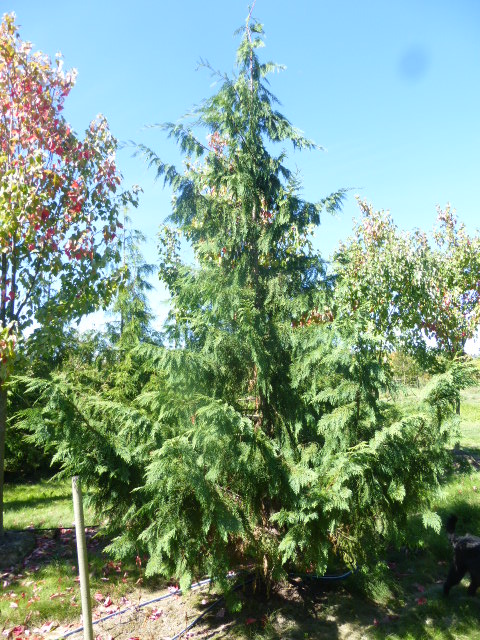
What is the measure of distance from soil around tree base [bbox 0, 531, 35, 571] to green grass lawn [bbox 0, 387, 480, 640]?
0.22 m

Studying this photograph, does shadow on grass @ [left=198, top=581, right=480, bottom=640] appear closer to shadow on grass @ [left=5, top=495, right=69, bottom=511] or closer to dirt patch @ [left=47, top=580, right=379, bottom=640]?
dirt patch @ [left=47, top=580, right=379, bottom=640]

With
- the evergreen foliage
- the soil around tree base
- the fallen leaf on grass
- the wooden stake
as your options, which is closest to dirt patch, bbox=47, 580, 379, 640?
the fallen leaf on grass

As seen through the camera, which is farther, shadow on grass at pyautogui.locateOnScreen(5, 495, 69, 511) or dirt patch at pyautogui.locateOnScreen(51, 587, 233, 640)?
shadow on grass at pyautogui.locateOnScreen(5, 495, 69, 511)

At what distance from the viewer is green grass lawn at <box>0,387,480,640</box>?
16.3 ft

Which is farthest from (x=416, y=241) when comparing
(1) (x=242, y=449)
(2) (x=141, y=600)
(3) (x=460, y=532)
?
(2) (x=141, y=600)

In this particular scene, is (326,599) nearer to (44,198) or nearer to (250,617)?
(250,617)

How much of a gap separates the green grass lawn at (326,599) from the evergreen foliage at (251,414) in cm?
57

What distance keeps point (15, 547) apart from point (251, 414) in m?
4.42

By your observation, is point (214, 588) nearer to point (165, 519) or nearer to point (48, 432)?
point (165, 519)

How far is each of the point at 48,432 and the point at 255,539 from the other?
2.96 metres

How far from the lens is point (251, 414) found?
5961 mm

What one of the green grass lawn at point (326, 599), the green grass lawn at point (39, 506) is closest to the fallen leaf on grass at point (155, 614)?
the green grass lawn at point (326, 599)

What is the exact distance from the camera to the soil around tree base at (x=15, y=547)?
256 inches

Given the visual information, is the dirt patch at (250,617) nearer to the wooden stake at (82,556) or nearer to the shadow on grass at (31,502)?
the wooden stake at (82,556)
